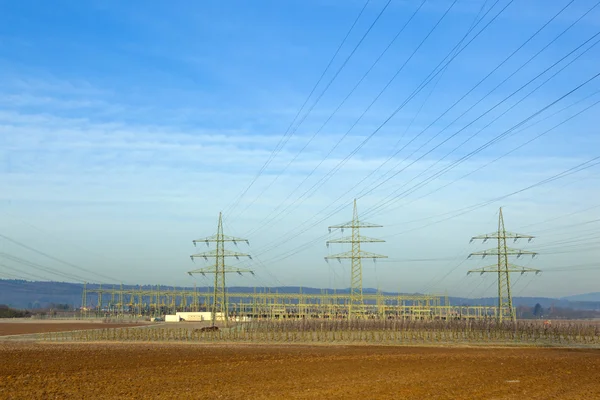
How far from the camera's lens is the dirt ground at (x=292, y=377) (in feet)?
67.7

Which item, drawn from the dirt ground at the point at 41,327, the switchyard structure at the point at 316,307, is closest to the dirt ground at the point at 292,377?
the dirt ground at the point at 41,327

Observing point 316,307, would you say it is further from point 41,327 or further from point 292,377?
point 292,377

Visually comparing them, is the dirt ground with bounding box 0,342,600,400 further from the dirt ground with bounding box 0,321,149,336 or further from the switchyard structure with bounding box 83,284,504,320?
the switchyard structure with bounding box 83,284,504,320

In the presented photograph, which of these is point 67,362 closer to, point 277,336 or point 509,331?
point 277,336

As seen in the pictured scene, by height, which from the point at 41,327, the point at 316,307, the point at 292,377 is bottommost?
the point at 316,307

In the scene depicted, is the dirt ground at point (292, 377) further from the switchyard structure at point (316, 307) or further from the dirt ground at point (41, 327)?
the switchyard structure at point (316, 307)

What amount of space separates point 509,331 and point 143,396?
164 feet

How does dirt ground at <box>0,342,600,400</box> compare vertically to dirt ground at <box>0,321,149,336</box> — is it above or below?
above

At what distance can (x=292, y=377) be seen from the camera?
25906mm

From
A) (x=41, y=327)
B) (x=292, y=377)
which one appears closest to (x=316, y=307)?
(x=41, y=327)

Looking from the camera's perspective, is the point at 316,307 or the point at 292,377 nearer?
the point at 292,377

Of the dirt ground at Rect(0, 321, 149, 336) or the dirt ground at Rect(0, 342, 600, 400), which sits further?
the dirt ground at Rect(0, 321, 149, 336)

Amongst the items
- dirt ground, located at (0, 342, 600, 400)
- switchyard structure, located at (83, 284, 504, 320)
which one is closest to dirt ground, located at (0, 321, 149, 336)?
switchyard structure, located at (83, 284, 504, 320)

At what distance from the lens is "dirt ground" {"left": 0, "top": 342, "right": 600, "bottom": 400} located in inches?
812
